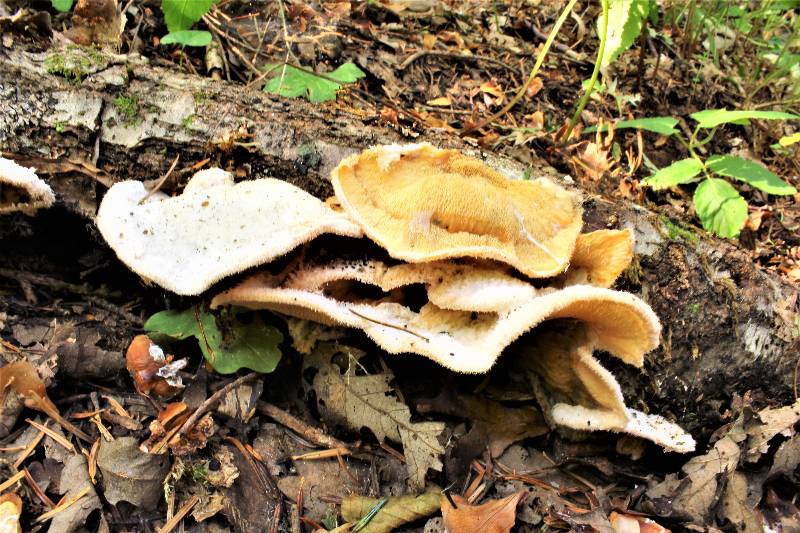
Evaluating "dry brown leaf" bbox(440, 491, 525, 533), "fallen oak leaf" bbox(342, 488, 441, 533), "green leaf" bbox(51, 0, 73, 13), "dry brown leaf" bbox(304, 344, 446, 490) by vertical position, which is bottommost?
"fallen oak leaf" bbox(342, 488, 441, 533)

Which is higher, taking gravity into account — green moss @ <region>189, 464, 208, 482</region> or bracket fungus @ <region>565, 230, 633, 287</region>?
bracket fungus @ <region>565, 230, 633, 287</region>

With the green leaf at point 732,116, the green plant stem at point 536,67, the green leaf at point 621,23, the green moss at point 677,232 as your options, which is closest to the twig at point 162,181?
the green plant stem at point 536,67

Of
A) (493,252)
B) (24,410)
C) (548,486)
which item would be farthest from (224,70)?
(548,486)

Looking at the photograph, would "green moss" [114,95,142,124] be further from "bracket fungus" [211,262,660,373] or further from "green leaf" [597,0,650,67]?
"green leaf" [597,0,650,67]

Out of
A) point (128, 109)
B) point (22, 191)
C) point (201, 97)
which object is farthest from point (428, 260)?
point (22, 191)

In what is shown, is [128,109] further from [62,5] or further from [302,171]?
[62,5]

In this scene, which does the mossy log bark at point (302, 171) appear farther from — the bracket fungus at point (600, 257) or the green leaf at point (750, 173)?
the green leaf at point (750, 173)

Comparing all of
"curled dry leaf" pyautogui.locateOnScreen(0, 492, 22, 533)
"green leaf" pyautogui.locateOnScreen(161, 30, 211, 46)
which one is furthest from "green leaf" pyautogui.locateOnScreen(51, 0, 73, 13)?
"curled dry leaf" pyautogui.locateOnScreen(0, 492, 22, 533)
